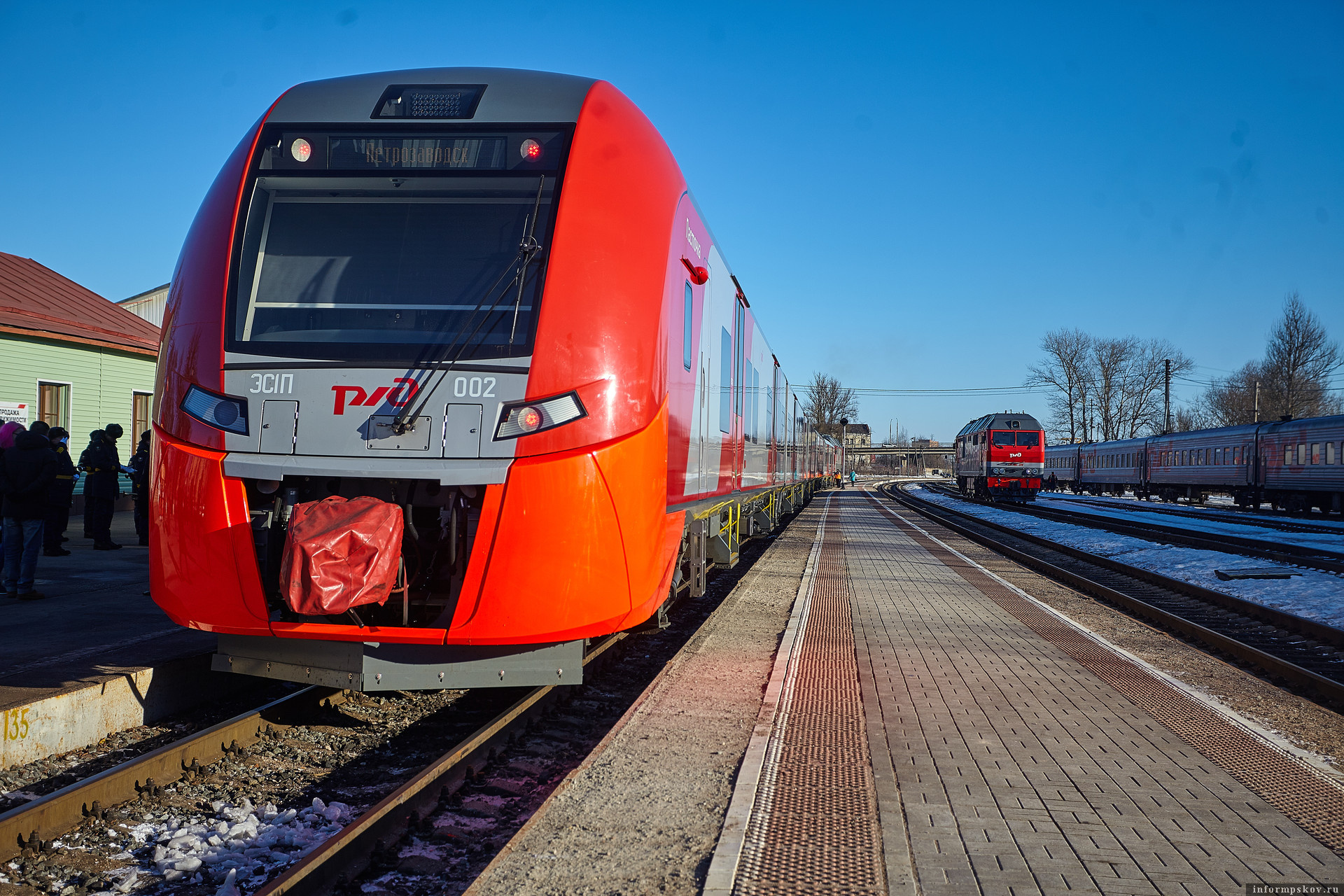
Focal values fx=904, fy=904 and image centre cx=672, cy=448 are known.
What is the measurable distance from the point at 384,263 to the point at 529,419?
1251 mm

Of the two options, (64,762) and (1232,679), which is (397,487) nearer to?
(64,762)

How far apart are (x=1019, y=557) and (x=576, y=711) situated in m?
11.8

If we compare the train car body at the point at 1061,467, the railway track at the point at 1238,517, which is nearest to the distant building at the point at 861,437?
the train car body at the point at 1061,467

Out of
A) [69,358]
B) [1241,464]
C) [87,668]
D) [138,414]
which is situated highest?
[69,358]

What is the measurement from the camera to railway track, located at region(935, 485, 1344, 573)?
13.8 meters

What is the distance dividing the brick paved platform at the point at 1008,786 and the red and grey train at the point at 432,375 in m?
1.34

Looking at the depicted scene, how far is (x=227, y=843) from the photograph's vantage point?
3.53 m

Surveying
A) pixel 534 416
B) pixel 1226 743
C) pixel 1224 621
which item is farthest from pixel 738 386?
pixel 1224 621

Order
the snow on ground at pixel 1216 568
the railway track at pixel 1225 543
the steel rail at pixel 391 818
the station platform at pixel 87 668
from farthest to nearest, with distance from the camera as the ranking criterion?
the railway track at pixel 1225 543 → the snow on ground at pixel 1216 568 → the station platform at pixel 87 668 → the steel rail at pixel 391 818

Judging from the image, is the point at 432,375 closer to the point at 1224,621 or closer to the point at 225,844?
the point at 225,844

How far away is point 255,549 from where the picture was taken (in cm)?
423

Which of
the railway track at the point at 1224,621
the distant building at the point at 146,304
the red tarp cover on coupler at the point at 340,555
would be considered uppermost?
the distant building at the point at 146,304

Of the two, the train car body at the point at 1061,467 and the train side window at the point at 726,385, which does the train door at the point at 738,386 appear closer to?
the train side window at the point at 726,385

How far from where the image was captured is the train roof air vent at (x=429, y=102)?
477 cm
